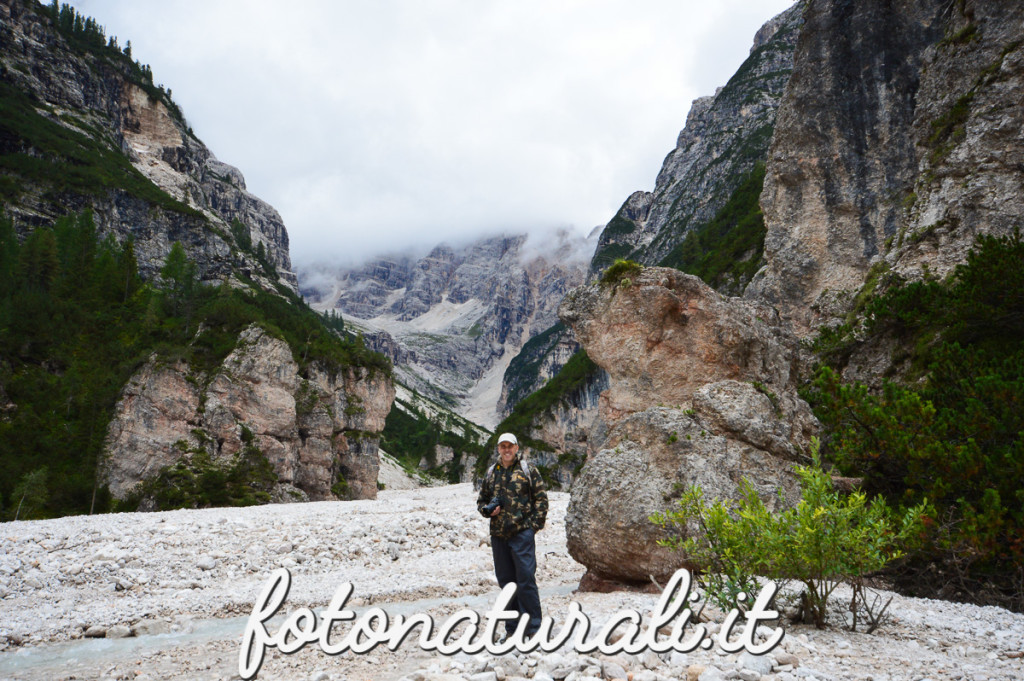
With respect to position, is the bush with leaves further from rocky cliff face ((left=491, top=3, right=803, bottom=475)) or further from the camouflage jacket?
rocky cliff face ((left=491, top=3, right=803, bottom=475))

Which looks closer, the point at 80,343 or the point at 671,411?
the point at 671,411

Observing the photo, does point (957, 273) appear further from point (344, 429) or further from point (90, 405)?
point (344, 429)

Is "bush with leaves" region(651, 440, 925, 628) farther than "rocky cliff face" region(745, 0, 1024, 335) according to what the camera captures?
No

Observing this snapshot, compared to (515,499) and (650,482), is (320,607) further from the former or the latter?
(650,482)

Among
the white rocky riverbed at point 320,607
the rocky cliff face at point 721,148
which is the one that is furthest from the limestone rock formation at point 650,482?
the rocky cliff face at point 721,148

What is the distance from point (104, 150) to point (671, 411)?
396 feet

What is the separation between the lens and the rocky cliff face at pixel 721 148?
105875 millimetres

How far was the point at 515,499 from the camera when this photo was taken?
287 inches

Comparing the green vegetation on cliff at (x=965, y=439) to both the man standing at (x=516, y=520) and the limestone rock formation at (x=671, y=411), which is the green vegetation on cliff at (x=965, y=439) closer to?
the limestone rock formation at (x=671, y=411)

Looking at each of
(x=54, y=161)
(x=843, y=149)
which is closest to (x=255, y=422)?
(x=843, y=149)

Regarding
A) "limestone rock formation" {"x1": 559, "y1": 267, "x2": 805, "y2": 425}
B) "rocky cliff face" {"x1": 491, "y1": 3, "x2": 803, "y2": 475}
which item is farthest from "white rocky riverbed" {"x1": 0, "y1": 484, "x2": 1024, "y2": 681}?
"rocky cliff face" {"x1": 491, "y1": 3, "x2": 803, "y2": 475}

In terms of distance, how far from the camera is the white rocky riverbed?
5570 mm

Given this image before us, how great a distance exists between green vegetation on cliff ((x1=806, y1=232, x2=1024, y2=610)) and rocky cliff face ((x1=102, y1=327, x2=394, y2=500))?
125 feet

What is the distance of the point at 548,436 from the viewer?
8181cm
